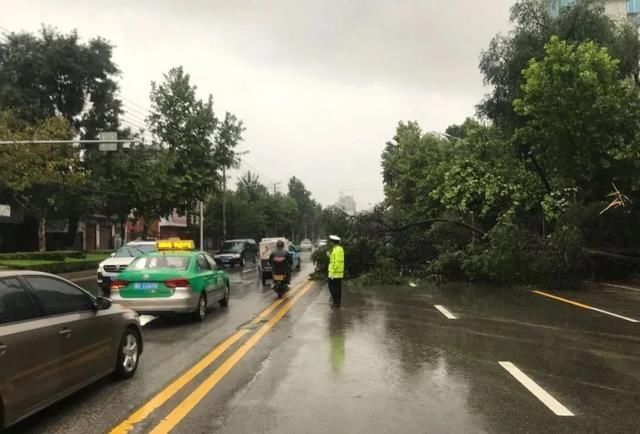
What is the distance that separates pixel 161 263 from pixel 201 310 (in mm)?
1235

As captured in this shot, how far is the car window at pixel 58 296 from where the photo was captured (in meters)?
5.86

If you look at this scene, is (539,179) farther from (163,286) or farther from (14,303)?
(14,303)

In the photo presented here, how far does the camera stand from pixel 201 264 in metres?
13.4

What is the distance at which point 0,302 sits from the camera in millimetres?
5273

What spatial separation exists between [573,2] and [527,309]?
694 inches

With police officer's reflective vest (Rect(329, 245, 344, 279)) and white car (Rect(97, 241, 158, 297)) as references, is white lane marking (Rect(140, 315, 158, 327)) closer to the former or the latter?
police officer's reflective vest (Rect(329, 245, 344, 279))

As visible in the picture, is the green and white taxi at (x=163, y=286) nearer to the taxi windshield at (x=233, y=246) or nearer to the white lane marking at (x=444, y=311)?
the white lane marking at (x=444, y=311)

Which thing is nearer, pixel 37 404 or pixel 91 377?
pixel 37 404

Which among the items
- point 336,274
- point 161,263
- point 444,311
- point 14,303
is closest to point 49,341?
point 14,303

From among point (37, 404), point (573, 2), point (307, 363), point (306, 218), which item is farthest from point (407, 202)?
point (306, 218)

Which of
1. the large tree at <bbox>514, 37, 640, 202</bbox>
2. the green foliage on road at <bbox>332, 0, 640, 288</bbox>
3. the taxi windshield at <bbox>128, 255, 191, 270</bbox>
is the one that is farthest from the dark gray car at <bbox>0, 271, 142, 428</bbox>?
the large tree at <bbox>514, 37, 640, 202</bbox>

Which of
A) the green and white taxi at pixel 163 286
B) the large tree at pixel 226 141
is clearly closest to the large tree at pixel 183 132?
the large tree at pixel 226 141

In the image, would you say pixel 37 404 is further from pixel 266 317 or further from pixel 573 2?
pixel 573 2

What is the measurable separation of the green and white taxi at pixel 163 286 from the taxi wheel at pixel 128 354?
12.9 feet
